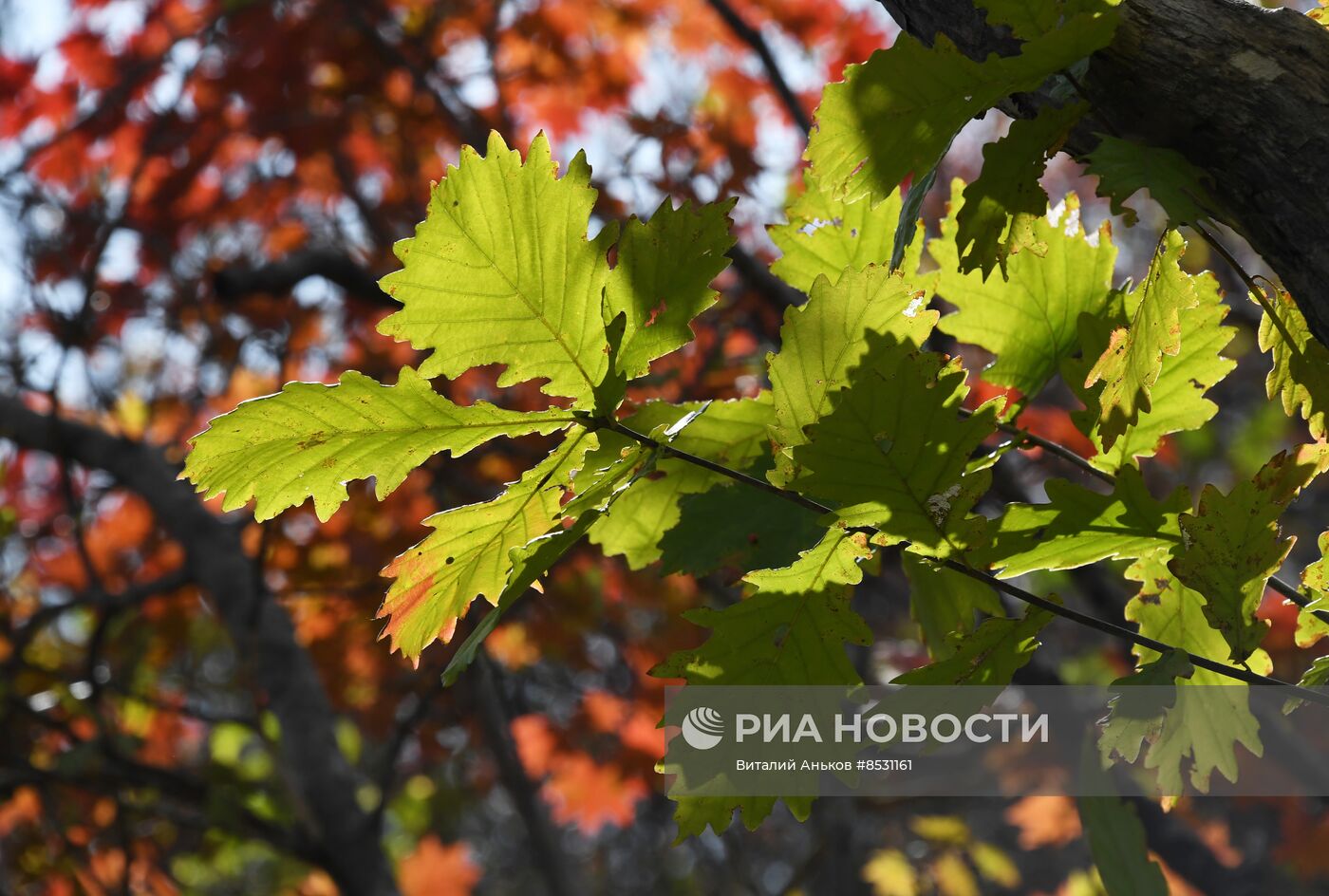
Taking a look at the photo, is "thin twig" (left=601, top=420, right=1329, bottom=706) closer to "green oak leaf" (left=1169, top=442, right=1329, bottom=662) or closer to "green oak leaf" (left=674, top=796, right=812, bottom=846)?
"green oak leaf" (left=1169, top=442, right=1329, bottom=662)

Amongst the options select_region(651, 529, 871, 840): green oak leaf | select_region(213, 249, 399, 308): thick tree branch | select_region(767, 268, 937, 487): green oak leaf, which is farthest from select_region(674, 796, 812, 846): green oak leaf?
select_region(213, 249, 399, 308): thick tree branch

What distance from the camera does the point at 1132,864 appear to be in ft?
2.56

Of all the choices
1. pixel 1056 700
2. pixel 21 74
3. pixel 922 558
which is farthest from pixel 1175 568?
pixel 21 74

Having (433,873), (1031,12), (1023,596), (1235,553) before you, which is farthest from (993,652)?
(433,873)

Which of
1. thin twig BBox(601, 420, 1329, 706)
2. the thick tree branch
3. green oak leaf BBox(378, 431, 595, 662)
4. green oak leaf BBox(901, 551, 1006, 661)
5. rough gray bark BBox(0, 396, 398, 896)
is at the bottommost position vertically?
rough gray bark BBox(0, 396, 398, 896)

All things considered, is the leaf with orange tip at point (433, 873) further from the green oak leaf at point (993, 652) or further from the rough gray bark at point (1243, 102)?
the rough gray bark at point (1243, 102)

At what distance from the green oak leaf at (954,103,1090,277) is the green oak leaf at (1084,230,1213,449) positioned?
0.08 m

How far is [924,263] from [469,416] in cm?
174

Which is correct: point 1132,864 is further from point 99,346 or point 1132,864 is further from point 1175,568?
point 99,346

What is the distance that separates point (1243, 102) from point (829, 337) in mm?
269

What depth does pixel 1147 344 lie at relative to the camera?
0.68 meters

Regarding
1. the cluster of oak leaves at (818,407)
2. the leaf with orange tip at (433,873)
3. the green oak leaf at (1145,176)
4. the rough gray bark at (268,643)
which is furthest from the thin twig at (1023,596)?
the leaf with orange tip at (433,873)

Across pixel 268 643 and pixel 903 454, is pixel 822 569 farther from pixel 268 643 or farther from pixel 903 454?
pixel 268 643

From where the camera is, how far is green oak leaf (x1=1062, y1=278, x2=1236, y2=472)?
2.51ft
